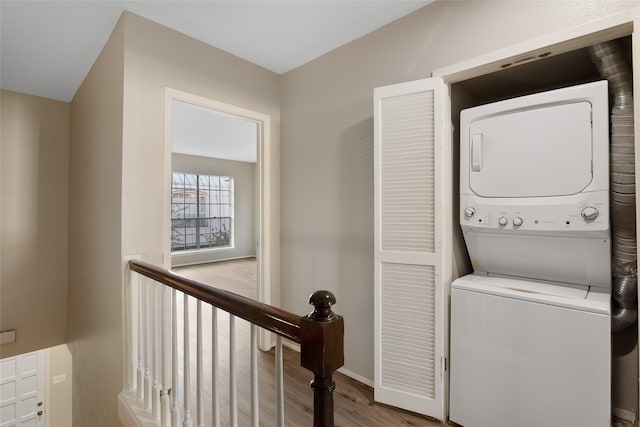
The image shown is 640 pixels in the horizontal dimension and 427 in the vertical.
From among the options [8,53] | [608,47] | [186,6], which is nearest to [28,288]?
[8,53]

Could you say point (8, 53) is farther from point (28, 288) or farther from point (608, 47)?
point (608, 47)

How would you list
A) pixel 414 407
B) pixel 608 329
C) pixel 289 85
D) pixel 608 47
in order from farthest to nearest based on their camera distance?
pixel 289 85 → pixel 414 407 → pixel 608 47 → pixel 608 329

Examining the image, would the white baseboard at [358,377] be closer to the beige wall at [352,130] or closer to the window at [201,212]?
the beige wall at [352,130]

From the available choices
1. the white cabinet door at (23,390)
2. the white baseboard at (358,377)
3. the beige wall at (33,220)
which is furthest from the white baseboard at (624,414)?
the white cabinet door at (23,390)

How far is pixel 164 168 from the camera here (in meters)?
2.02

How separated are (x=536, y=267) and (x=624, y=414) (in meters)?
0.87

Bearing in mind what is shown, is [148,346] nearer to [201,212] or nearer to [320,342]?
[320,342]

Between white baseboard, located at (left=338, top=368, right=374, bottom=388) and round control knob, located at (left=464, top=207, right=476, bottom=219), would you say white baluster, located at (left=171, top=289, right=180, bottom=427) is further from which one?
round control knob, located at (left=464, top=207, right=476, bottom=219)

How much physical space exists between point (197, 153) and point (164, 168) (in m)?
5.28

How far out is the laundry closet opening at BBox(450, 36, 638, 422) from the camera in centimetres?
158

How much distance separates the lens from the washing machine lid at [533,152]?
1.43m

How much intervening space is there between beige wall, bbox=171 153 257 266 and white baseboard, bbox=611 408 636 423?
6631 millimetres

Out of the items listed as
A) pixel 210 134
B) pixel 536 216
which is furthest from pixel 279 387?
pixel 210 134

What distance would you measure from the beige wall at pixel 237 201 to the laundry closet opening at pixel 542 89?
232 inches
